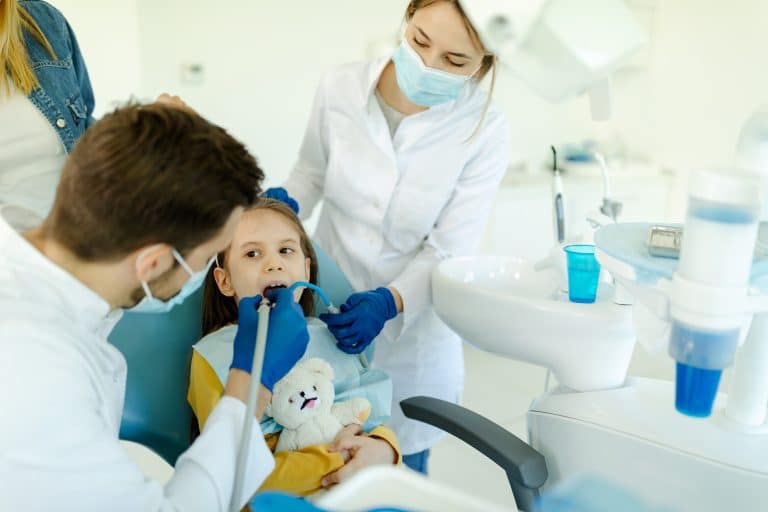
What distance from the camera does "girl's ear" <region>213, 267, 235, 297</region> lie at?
1.49 metres

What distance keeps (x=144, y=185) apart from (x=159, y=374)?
60 centimetres

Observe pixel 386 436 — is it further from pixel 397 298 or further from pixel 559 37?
pixel 559 37

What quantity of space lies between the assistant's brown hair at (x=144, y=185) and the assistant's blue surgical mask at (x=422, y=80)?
0.62 metres

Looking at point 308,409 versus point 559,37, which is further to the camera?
point 308,409

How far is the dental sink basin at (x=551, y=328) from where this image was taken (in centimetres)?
125

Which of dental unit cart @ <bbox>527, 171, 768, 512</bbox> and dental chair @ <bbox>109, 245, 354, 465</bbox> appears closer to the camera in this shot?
dental unit cart @ <bbox>527, 171, 768, 512</bbox>

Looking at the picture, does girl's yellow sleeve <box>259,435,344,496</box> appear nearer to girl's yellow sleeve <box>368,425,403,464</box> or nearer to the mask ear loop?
girl's yellow sleeve <box>368,425,403,464</box>

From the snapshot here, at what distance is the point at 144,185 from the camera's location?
916mm

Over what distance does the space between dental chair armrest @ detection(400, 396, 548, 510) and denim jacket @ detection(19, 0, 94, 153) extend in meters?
0.88

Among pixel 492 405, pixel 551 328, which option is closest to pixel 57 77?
pixel 551 328

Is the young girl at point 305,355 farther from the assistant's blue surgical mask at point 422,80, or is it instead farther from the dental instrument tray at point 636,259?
the dental instrument tray at point 636,259

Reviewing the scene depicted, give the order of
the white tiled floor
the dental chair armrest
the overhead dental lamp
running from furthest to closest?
the white tiled floor → the dental chair armrest → the overhead dental lamp

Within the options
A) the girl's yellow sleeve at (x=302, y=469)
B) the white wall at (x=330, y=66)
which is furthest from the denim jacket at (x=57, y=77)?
the white wall at (x=330, y=66)

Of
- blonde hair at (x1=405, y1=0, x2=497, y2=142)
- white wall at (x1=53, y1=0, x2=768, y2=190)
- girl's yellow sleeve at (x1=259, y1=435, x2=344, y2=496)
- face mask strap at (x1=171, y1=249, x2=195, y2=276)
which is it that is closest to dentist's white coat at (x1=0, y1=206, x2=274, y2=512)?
face mask strap at (x1=171, y1=249, x2=195, y2=276)
